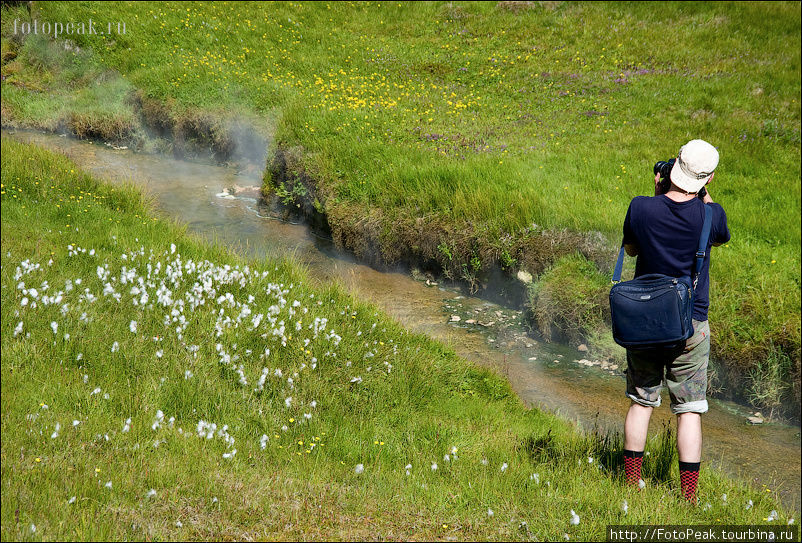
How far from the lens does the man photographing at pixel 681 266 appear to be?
4.86m

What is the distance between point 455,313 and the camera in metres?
10.6

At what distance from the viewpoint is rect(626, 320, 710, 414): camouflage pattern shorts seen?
16.3 ft

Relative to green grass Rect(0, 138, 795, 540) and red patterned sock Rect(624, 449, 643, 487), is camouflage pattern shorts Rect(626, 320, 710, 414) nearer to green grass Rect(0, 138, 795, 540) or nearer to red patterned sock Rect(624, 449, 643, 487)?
red patterned sock Rect(624, 449, 643, 487)

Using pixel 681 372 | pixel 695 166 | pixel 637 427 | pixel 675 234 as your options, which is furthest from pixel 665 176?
pixel 637 427

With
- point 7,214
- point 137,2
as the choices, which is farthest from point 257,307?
point 137,2

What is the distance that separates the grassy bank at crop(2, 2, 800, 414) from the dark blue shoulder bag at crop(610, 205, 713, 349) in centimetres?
465

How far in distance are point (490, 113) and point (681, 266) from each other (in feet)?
41.9

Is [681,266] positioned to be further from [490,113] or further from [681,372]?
[490,113]

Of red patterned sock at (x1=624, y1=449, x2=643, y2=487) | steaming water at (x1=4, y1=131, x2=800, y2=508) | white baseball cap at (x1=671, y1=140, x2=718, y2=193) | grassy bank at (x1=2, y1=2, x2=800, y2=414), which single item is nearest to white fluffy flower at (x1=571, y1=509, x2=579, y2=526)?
red patterned sock at (x1=624, y1=449, x2=643, y2=487)

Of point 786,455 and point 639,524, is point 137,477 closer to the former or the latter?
point 639,524

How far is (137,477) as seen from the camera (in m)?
4.38

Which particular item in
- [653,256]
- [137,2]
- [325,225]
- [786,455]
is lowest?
[786,455]

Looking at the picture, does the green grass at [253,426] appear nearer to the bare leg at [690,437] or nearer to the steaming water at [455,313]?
the bare leg at [690,437]

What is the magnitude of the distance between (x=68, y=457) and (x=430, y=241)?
815 centimetres
